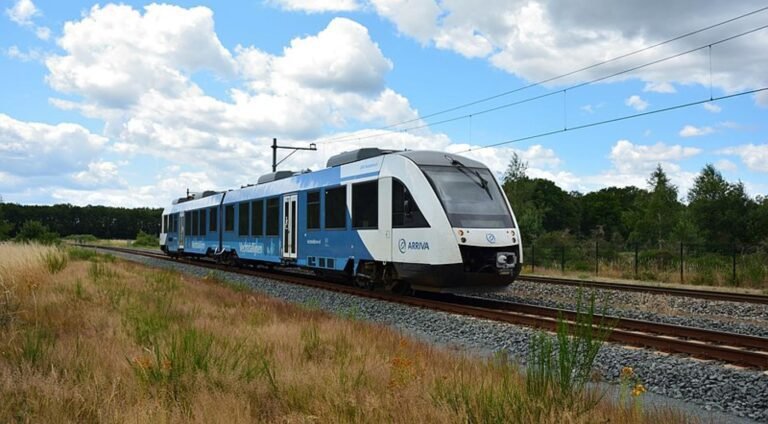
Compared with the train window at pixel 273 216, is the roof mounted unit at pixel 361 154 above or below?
above

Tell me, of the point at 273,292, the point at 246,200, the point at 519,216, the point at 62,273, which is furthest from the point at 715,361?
the point at 519,216

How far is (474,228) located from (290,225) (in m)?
8.44

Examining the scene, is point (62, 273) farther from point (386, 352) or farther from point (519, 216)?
point (519, 216)

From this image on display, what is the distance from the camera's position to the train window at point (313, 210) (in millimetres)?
18734

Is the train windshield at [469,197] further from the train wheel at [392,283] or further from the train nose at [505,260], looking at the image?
the train wheel at [392,283]

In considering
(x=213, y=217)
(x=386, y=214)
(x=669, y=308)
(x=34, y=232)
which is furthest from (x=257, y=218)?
(x=34, y=232)

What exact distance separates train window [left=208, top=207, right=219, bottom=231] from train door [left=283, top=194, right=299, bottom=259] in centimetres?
879

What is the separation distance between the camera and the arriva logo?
545 inches

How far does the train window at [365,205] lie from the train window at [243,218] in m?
9.21

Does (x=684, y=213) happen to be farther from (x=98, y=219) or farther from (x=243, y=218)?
(x=98, y=219)

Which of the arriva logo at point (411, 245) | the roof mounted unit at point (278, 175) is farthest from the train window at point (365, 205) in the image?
the roof mounted unit at point (278, 175)

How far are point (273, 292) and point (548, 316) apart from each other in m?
7.76

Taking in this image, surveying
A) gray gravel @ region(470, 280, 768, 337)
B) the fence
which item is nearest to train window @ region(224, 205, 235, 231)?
gray gravel @ region(470, 280, 768, 337)

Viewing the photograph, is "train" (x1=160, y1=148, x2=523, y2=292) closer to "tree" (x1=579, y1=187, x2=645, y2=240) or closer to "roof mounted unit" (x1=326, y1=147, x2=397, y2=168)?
"roof mounted unit" (x1=326, y1=147, x2=397, y2=168)
